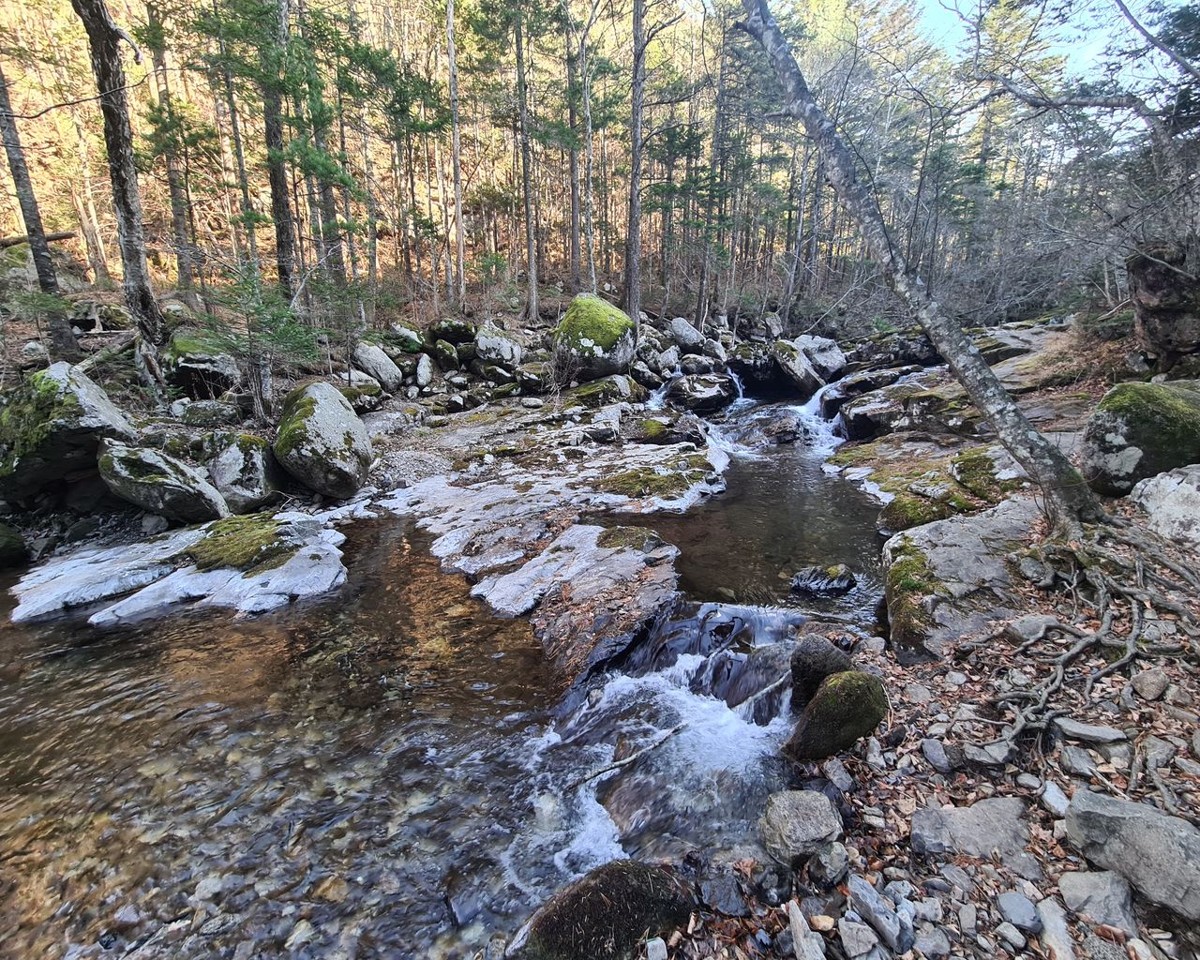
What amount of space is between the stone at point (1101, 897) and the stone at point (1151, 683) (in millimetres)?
1454

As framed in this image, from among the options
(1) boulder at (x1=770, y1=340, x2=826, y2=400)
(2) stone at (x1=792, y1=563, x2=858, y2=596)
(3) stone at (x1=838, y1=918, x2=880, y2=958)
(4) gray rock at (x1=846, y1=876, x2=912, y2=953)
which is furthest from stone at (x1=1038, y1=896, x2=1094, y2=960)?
(1) boulder at (x1=770, y1=340, x2=826, y2=400)

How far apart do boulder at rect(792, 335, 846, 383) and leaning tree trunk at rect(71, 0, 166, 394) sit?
19.2m

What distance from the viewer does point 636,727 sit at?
429 cm

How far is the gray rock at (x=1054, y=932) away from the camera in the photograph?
6.86ft

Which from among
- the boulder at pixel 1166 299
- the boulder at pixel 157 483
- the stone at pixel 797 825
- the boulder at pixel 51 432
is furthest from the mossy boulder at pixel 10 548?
the boulder at pixel 1166 299

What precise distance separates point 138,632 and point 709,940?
21.6 ft

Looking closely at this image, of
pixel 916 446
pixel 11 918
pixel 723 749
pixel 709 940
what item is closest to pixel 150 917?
pixel 11 918

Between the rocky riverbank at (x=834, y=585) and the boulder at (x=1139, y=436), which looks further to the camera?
the boulder at (x=1139, y=436)

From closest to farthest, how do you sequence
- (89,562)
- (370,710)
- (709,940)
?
(709,940), (370,710), (89,562)

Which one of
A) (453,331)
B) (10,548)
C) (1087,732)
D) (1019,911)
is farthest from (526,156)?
(1019,911)

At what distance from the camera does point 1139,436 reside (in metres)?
5.25

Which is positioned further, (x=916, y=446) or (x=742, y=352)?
(x=742, y=352)

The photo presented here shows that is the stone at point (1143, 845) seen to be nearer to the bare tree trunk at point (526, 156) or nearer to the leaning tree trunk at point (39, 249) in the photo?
the leaning tree trunk at point (39, 249)

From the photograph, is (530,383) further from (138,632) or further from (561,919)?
(561,919)
